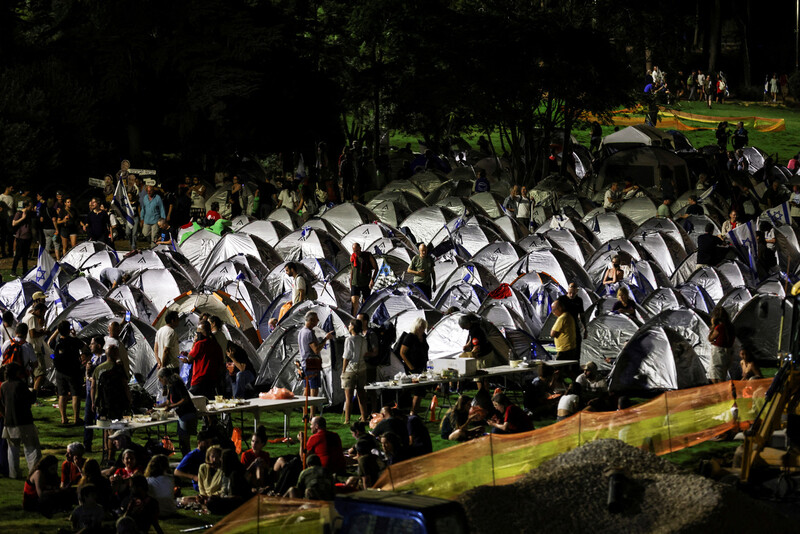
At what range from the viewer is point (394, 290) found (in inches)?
835

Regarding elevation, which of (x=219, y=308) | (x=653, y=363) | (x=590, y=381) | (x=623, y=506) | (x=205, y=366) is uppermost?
(x=219, y=308)

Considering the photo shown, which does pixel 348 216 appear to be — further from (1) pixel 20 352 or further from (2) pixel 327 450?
(2) pixel 327 450

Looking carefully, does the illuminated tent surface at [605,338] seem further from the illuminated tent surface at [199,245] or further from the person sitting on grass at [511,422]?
the illuminated tent surface at [199,245]

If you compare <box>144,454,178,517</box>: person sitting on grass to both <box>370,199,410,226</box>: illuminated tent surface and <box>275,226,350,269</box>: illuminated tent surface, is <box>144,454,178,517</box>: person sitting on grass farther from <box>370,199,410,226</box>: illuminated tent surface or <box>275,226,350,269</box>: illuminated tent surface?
<box>370,199,410,226</box>: illuminated tent surface

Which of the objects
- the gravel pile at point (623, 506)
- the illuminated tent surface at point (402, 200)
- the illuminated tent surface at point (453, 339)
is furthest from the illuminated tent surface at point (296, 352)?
the illuminated tent surface at point (402, 200)

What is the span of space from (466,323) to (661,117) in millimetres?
45926

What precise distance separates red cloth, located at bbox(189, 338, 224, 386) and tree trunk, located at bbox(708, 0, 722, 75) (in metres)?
60.8

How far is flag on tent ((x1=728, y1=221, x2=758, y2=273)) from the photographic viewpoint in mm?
25562

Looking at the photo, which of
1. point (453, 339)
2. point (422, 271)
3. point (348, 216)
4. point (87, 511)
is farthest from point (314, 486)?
point (348, 216)

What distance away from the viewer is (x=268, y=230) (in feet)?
94.4

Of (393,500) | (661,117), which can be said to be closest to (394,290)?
(393,500)

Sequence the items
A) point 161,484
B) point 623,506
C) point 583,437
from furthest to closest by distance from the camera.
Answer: point 583,437
point 161,484
point 623,506

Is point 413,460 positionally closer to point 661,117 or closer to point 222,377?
point 222,377

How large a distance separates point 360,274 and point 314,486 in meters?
10.8
